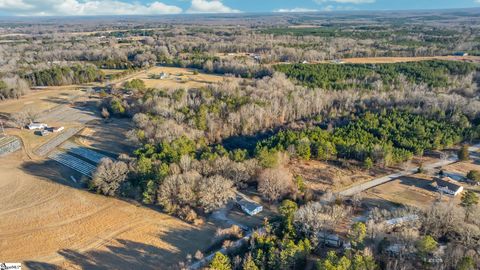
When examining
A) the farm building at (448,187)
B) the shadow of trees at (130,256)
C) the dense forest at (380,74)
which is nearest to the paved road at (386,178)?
the farm building at (448,187)

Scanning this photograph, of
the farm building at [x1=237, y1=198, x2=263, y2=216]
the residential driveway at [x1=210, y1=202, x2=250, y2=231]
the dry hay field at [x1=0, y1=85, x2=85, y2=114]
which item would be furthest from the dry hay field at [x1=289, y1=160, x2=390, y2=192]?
the dry hay field at [x1=0, y1=85, x2=85, y2=114]

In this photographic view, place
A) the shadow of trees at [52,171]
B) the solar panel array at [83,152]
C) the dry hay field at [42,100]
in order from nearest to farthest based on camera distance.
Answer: the shadow of trees at [52,171] → the solar panel array at [83,152] → the dry hay field at [42,100]

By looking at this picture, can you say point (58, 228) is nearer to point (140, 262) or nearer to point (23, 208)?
point (23, 208)

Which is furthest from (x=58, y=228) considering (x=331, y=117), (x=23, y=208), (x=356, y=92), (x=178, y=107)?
(x=356, y=92)

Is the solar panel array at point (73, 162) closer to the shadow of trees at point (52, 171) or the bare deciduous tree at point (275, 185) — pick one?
the shadow of trees at point (52, 171)

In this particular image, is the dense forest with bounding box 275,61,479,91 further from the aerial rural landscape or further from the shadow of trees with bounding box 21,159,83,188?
the shadow of trees with bounding box 21,159,83,188

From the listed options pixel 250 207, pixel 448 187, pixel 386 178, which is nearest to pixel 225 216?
pixel 250 207
